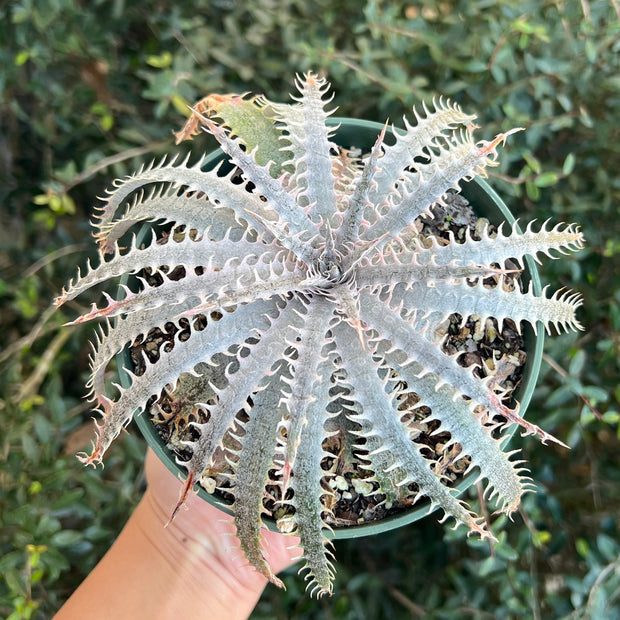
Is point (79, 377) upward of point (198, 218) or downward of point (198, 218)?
downward

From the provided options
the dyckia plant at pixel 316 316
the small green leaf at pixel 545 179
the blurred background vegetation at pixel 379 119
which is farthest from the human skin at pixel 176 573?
the small green leaf at pixel 545 179

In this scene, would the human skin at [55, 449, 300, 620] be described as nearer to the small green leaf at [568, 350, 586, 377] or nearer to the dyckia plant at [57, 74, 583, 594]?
the dyckia plant at [57, 74, 583, 594]

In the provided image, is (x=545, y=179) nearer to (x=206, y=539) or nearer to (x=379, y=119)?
(x=379, y=119)

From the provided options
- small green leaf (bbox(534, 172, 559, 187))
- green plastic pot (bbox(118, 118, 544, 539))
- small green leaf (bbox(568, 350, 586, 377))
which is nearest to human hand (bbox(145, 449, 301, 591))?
green plastic pot (bbox(118, 118, 544, 539))

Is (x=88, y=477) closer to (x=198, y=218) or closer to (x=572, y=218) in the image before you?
(x=198, y=218)

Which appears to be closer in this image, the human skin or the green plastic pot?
the green plastic pot

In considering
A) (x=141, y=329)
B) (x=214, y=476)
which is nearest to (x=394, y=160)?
(x=141, y=329)
